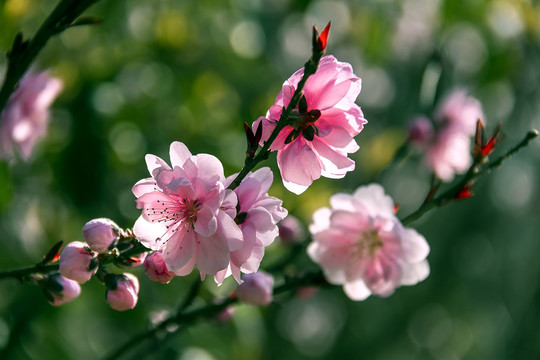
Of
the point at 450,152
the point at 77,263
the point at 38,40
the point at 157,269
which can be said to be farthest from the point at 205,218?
the point at 450,152

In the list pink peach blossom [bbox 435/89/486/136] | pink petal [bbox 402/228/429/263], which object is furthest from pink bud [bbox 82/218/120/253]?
pink peach blossom [bbox 435/89/486/136]

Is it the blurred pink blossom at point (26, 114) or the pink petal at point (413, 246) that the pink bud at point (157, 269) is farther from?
the blurred pink blossom at point (26, 114)

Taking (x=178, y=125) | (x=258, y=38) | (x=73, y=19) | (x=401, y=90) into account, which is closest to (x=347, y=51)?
(x=401, y=90)

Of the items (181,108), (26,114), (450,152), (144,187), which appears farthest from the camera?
(181,108)

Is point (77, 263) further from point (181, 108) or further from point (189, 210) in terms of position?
point (181, 108)

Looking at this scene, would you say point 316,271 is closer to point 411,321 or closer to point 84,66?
point 84,66

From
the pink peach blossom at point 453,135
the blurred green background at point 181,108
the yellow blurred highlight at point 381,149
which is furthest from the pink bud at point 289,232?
the yellow blurred highlight at point 381,149

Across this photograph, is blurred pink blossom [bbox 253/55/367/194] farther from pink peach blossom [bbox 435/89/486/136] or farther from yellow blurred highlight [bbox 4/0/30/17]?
pink peach blossom [bbox 435/89/486/136]

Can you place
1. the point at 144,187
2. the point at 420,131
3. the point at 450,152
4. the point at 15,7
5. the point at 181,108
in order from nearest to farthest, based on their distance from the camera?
the point at 144,187
the point at 15,7
the point at 420,131
the point at 450,152
the point at 181,108

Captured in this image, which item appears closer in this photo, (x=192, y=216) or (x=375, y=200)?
(x=192, y=216)
